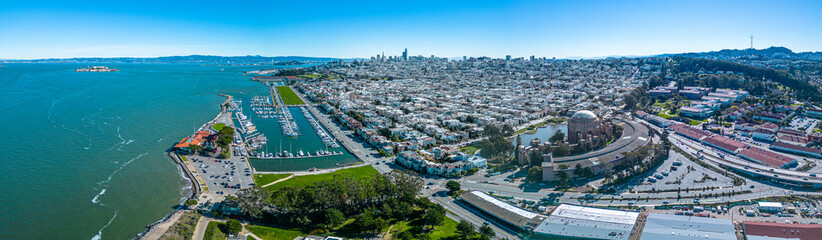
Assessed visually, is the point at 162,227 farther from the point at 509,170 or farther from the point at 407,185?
the point at 509,170

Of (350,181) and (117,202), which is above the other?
(350,181)

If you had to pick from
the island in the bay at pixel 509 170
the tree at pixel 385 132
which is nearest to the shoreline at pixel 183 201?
the island in the bay at pixel 509 170

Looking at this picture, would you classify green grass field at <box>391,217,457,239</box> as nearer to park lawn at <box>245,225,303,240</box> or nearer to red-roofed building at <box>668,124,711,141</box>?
park lawn at <box>245,225,303,240</box>

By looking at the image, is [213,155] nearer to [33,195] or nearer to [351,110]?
[33,195]

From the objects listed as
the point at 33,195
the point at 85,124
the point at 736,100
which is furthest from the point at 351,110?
the point at 736,100

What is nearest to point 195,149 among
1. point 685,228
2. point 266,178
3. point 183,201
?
point 266,178

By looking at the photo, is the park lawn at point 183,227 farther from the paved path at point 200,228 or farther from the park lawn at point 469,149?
the park lawn at point 469,149

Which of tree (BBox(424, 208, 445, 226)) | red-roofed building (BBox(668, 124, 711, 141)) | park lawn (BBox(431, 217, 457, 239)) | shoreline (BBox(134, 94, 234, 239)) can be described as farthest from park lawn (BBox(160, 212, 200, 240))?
red-roofed building (BBox(668, 124, 711, 141))

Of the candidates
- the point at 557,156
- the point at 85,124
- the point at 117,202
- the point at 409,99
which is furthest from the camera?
the point at 409,99
